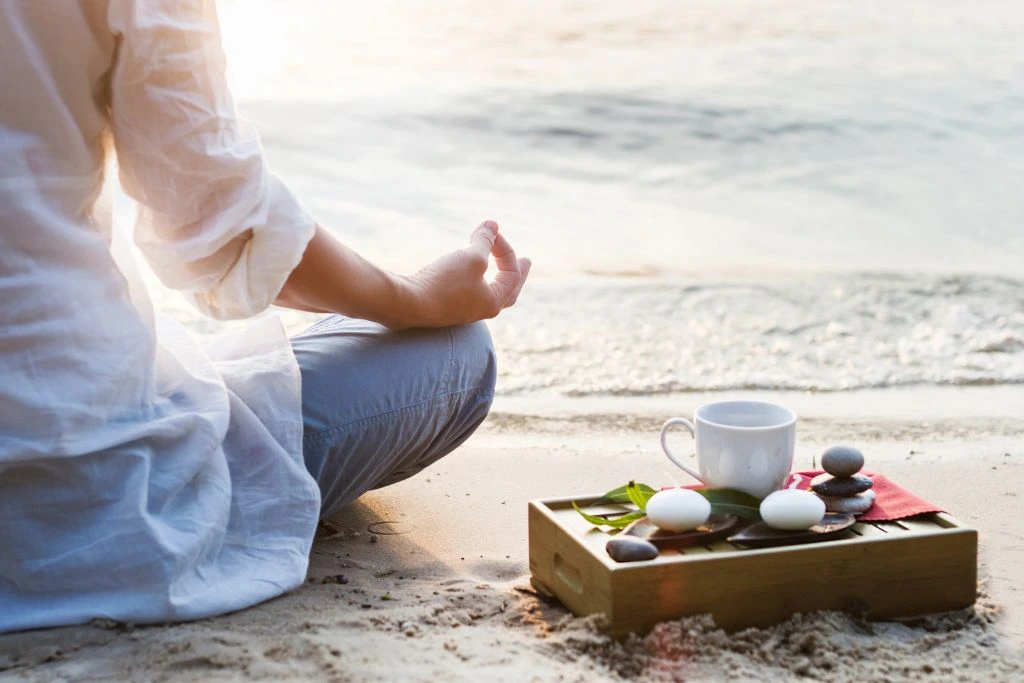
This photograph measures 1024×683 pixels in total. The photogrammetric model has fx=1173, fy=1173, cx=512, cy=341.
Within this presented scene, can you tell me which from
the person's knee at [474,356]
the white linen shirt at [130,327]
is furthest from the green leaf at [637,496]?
the white linen shirt at [130,327]

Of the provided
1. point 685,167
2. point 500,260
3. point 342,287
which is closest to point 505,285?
point 500,260

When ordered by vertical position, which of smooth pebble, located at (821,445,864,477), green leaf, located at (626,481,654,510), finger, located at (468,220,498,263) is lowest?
green leaf, located at (626,481,654,510)

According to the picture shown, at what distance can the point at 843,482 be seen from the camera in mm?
1859

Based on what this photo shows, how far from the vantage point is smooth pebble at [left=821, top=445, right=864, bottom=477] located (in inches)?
72.9

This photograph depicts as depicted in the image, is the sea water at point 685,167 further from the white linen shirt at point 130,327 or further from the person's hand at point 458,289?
the person's hand at point 458,289

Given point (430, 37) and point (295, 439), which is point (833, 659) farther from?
point (430, 37)

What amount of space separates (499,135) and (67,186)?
7.83m

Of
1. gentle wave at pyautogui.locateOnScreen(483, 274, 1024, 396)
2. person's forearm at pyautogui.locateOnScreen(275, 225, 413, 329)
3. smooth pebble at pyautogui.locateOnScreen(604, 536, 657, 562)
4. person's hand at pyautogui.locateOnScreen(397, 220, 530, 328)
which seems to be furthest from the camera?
gentle wave at pyautogui.locateOnScreen(483, 274, 1024, 396)

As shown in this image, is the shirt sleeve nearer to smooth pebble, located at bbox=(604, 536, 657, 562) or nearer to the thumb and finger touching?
the thumb and finger touching

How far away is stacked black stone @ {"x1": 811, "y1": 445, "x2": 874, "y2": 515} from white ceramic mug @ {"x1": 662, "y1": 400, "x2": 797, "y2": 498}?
2.7 inches

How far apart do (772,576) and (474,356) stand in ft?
2.28

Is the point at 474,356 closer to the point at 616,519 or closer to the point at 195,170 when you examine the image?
the point at 616,519

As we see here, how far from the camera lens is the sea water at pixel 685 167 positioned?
4215 mm

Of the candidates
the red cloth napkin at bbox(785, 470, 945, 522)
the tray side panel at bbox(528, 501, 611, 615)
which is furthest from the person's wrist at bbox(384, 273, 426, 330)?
the red cloth napkin at bbox(785, 470, 945, 522)
